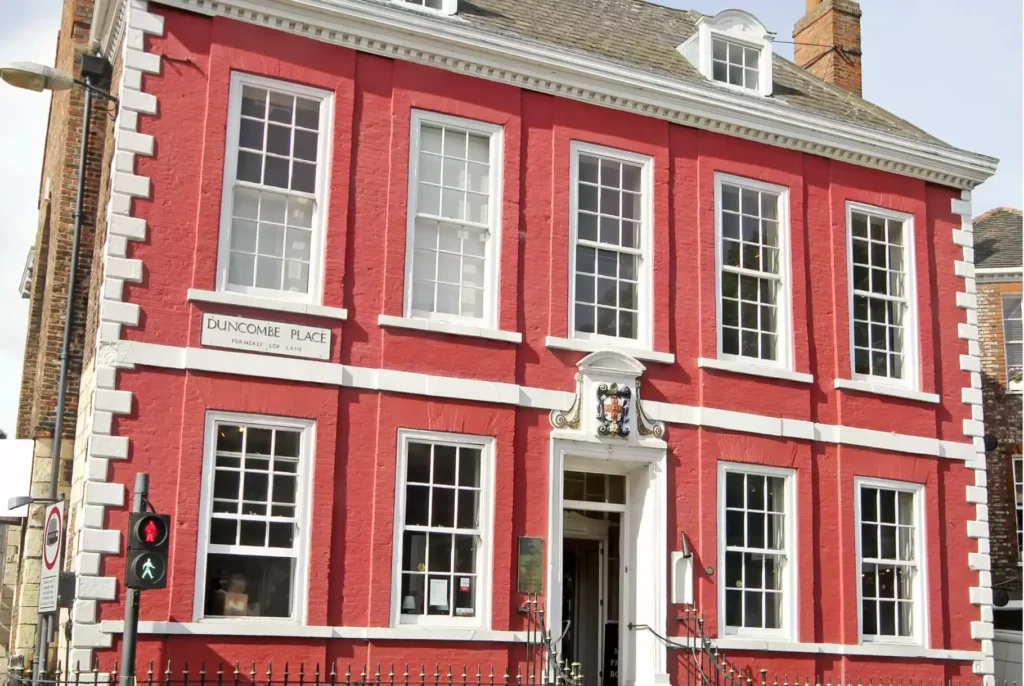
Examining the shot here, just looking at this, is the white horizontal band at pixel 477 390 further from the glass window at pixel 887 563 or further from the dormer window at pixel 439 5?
the dormer window at pixel 439 5

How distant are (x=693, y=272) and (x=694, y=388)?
1.55 metres

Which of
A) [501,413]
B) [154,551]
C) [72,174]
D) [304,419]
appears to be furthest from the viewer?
[72,174]

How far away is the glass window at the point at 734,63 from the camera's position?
17578mm

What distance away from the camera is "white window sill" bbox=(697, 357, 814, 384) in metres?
16.0

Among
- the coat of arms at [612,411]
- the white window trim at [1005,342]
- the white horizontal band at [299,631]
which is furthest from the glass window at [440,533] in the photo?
the white window trim at [1005,342]

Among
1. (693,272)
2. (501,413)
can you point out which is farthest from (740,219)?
(501,413)

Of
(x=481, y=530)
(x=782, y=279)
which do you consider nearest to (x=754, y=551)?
(x=782, y=279)

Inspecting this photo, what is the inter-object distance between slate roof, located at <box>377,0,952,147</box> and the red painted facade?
0.93 m

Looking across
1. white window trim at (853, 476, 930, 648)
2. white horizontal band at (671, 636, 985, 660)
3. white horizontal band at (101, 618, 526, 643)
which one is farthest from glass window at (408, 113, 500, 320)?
white window trim at (853, 476, 930, 648)

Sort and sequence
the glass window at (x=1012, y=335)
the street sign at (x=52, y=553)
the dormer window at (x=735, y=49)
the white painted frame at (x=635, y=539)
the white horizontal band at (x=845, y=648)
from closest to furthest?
the street sign at (x=52, y=553), the white painted frame at (x=635, y=539), the white horizontal band at (x=845, y=648), the dormer window at (x=735, y=49), the glass window at (x=1012, y=335)

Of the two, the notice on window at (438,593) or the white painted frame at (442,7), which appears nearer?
the notice on window at (438,593)

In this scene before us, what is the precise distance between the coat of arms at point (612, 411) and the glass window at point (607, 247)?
0.78m

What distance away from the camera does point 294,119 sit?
14430 mm

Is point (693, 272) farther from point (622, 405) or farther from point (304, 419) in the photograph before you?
point (304, 419)
